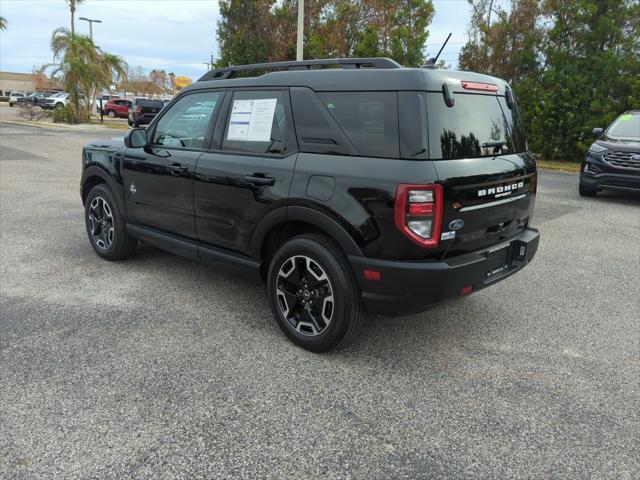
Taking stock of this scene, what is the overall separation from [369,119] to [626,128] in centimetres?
890

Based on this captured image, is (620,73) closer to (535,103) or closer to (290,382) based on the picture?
(535,103)

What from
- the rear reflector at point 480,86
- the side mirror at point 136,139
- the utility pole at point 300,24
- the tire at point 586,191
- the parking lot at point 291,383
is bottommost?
the parking lot at point 291,383

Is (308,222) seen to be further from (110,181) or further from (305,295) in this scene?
(110,181)

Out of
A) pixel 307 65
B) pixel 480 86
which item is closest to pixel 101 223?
pixel 307 65

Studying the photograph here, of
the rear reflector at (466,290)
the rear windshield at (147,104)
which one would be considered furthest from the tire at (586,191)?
the rear windshield at (147,104)

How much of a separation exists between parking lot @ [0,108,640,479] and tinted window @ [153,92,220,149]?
1277mm

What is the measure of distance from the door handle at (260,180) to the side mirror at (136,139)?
4.72 feet

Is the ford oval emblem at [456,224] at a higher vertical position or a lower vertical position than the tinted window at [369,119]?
lower

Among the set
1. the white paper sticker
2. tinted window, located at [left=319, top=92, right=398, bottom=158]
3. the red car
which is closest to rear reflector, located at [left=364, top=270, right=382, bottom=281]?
tinted window, located at [left=319, top=92, right=398, bottom=158]

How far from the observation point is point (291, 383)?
10.1ft

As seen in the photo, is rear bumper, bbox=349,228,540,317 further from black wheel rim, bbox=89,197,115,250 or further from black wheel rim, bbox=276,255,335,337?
black wheel rim, bbox=89,197,115,250

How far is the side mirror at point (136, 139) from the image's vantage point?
14.9 ft

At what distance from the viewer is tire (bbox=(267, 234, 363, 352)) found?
10.5 feet

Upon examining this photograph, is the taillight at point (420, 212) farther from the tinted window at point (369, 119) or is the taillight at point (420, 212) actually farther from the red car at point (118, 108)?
the red car at point (118, 108)
